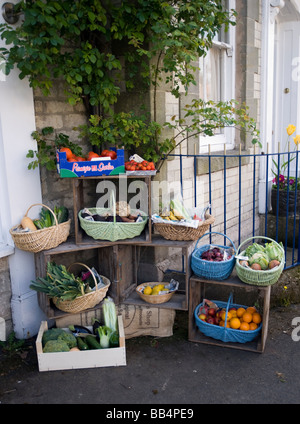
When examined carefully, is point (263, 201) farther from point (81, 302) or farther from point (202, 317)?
point (81, 302)

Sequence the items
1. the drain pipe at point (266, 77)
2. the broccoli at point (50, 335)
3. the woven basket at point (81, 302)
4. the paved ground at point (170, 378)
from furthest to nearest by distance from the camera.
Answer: the drain pipe at point (266, 77)
the woven basket at point (81, 302)
the broccoli at point (50, 335)
the paved ground at point (170, 378)

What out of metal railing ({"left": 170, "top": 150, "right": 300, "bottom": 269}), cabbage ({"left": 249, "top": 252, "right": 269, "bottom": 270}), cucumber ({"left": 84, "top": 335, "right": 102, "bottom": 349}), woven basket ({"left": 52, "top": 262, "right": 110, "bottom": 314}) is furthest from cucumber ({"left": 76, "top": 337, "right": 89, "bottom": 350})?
metal railing ({"left": 170, "top": 150, "right": 300, "bottom": 269})

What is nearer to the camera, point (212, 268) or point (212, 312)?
point (212, 268)

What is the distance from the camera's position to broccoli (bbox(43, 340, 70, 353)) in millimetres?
3217

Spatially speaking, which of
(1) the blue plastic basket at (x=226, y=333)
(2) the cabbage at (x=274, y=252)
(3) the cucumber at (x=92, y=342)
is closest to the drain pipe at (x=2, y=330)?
(3) the cucumber at (x=92, y=342)

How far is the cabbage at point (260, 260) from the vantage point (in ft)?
11.3

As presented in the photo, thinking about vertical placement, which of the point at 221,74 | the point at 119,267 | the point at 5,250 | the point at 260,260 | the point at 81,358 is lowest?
the point at 81,358

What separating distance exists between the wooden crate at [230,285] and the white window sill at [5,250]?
1.58m

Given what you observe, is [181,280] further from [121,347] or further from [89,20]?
[89,20]

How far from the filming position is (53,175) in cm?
391

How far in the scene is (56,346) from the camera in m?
3.22

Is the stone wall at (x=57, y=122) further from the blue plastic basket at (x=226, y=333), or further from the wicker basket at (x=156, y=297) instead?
the blue plastic basket at (x=226, y=333)

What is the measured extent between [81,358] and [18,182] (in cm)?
155

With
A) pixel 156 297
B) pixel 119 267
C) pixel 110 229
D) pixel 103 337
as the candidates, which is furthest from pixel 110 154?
pixel 103 337
